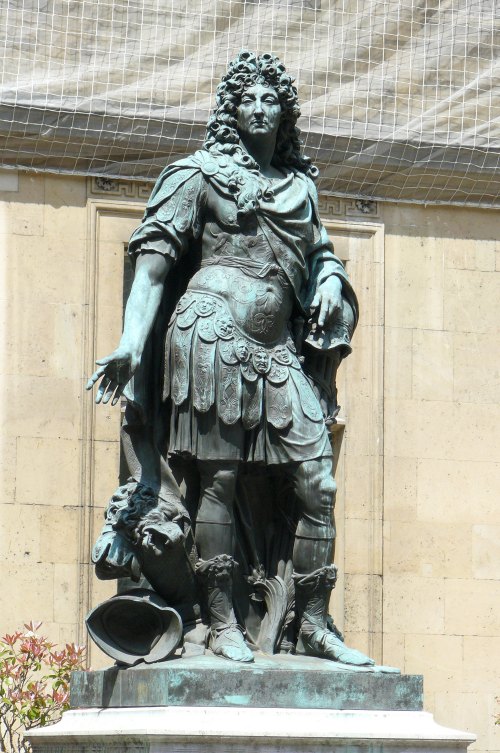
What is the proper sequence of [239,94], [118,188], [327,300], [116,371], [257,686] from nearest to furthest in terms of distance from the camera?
[257,686] → [116,371] → [327,300] → [239,94] → [118,188]

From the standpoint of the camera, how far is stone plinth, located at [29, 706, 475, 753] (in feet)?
27.2

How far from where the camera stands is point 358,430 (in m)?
16.8

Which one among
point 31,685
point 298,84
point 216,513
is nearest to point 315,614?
point 216,513

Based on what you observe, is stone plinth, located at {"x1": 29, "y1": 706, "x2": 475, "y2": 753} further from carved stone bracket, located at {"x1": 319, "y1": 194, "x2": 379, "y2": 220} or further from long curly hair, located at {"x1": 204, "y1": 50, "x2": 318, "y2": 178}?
carved stone bracket, located at {"x1": 319, "y1": 194, "x2": 379, "y2": 220}

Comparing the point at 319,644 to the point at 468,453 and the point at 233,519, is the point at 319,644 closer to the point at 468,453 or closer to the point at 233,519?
the point at 233,519

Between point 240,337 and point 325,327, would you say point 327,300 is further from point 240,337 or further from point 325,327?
point 240,337

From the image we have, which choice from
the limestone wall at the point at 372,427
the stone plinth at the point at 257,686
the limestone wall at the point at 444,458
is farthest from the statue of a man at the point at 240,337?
the limestone wall at the point at 444,458

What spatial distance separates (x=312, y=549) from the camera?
912 centimetres

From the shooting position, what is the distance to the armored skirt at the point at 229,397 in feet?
29.7

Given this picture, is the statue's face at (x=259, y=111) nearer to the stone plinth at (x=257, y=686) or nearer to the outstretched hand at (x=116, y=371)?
the outstretched hand at (x=116, y=371)

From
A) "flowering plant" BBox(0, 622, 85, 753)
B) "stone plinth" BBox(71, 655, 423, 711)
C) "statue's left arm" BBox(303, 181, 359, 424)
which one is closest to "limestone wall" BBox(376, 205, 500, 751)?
"flowering plant" BBox(0, 622, 85, 753)

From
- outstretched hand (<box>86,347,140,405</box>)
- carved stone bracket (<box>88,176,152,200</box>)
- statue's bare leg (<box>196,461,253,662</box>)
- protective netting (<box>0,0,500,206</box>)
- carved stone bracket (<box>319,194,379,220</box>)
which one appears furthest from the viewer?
carved stone bracket (<box>319,194,379,220</box>)

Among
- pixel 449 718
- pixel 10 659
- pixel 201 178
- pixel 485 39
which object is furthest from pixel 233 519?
pixel 485 39

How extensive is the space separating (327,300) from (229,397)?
0.65 meters
